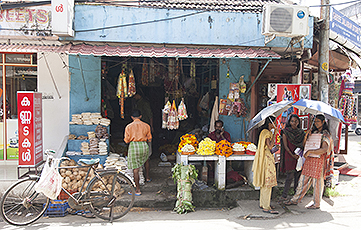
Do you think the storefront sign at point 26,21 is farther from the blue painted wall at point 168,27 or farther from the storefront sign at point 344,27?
the storefront sign at point 344,27

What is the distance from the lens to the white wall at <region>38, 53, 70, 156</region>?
295 inches

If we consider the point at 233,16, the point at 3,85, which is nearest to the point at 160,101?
the point at 233,16

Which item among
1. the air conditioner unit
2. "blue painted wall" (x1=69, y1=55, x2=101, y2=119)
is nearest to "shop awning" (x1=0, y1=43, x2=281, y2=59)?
the air conditioner unit

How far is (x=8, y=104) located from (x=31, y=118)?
2.76 meters

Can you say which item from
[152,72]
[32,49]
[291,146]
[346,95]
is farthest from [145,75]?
[346,95]

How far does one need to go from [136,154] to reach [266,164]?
2.97m

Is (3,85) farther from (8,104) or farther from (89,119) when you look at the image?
(89,119)

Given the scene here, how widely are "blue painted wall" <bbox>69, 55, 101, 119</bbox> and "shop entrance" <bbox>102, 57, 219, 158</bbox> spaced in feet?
1.08

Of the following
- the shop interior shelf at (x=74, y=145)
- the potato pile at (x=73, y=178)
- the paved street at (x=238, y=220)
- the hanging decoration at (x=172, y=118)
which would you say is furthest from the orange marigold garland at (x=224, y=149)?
the shop interior shelf at (x=74, y=145)

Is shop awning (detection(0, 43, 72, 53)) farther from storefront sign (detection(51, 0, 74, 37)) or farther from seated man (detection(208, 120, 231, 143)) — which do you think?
seated man (detection(208, 120, 231, 143))

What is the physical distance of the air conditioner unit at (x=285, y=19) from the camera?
654 centimetres

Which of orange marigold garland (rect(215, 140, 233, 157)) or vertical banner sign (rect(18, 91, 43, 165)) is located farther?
orange marigold garland (rect(215, 140, 233, 157))

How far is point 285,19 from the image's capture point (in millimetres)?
6578

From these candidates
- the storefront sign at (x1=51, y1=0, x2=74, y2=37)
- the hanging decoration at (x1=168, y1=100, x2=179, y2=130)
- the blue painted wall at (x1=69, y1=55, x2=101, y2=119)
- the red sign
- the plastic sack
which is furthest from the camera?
the hanging decoration at (x1=168, y1=100, x2=179, y2=130)
